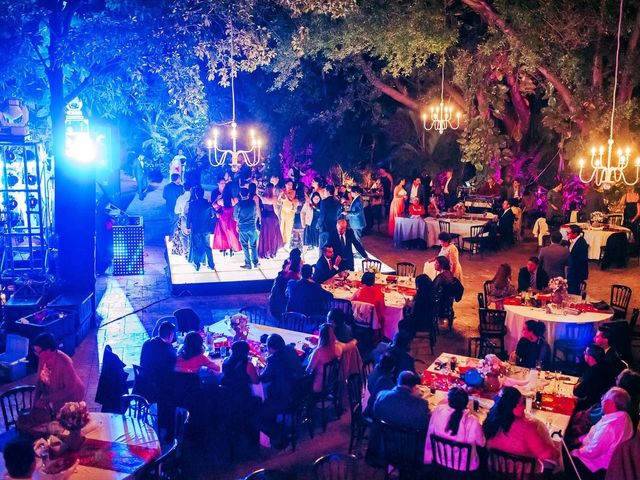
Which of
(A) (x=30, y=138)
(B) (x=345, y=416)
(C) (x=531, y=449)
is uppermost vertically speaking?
(A) (x=30, y=138)

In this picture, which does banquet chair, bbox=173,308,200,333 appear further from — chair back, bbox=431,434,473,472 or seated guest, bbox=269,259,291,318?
chair back, bbox=431,434,473,472

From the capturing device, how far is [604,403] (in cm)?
535

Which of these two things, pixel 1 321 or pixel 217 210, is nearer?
pixel 1 321

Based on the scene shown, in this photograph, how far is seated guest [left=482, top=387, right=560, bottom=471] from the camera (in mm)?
5090

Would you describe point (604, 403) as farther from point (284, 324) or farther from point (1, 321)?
point (1, 321)

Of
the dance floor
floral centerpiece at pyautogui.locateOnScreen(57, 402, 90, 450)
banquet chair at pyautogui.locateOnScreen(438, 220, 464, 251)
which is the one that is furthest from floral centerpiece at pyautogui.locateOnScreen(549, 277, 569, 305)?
banquet chair at pyautogui.locateOnScreen(438, 220, 464, 251)

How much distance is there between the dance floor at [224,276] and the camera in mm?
11727

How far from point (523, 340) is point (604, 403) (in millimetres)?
1843

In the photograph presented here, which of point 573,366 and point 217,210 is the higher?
point 217,210

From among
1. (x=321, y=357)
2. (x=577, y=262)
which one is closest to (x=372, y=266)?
(x=577, y=262)

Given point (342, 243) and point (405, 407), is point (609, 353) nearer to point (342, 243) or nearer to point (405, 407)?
point (405, 407)

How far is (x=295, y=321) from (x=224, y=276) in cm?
416

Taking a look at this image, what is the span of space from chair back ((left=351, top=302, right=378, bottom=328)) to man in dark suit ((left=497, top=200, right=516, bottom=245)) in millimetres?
7556

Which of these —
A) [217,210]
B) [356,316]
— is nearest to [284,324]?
[356,316]
